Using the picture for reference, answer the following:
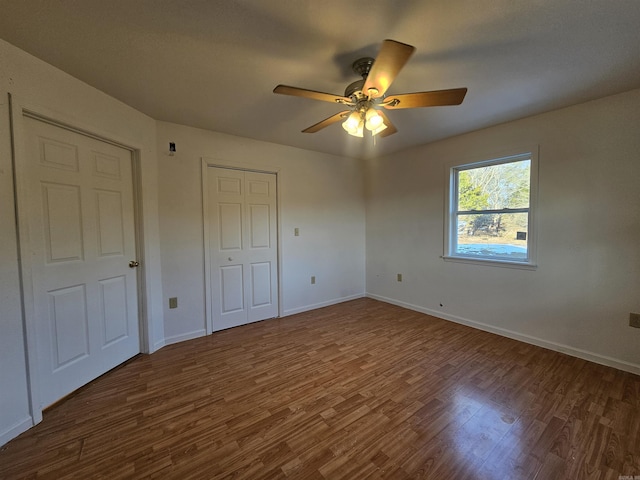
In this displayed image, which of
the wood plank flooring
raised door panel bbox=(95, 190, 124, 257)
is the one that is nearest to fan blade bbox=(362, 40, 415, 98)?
the wood plank flooring

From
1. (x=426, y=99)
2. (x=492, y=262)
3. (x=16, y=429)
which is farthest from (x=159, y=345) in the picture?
(x=492, y=262)

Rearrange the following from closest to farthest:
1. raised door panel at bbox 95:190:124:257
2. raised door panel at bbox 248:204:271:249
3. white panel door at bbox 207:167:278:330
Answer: raised door panel at bbox 95:190:124:257
white panel door at bbox 207:167:278:330
raised door panel at bbox 248:204:271:249

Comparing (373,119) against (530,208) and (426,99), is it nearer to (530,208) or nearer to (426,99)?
(426,99)

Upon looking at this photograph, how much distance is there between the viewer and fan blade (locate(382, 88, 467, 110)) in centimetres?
156

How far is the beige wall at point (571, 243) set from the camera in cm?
220

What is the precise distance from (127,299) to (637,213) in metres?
4.51

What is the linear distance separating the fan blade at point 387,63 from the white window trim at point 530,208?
6.85 feet

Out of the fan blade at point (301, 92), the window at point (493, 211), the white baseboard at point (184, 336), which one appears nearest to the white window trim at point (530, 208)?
the window at point (493, 211)

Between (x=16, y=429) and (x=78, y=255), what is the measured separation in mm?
1120

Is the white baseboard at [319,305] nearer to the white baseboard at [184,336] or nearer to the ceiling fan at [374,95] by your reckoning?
the white baseboard at [184,336]

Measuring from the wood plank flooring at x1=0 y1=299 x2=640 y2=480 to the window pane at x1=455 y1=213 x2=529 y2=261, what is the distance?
1.02 m

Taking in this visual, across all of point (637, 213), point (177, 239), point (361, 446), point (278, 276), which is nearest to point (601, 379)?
point (637, 213)

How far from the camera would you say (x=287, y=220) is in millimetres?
3604

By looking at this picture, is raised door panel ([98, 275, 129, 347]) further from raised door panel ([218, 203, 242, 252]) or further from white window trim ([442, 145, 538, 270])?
white window trim ([442, 145, 538, 270])
